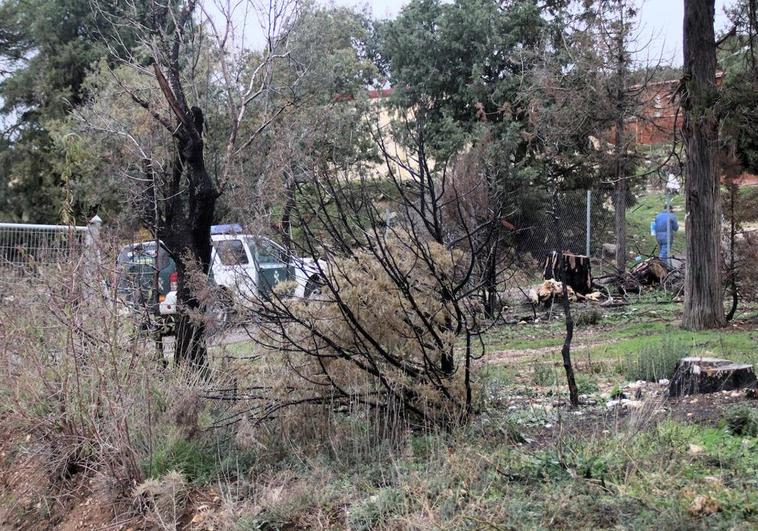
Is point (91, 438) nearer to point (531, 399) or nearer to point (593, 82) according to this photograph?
point (531, 399)

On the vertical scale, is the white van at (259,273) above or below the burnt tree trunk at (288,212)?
below

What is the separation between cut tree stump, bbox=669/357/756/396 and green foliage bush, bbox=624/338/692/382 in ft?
2.66

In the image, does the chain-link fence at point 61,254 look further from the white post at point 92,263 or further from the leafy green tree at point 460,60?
the leafy green tree at point 460,60

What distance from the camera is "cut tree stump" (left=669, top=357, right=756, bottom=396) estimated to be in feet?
19.3

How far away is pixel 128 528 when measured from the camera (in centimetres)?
480

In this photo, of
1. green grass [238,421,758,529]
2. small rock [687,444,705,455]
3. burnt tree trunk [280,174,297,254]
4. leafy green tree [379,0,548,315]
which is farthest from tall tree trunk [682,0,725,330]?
leafy green tree [379,0,548,315]

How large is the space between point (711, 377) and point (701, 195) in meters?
5.86

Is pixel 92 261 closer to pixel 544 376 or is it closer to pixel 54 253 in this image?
pixel 54 253

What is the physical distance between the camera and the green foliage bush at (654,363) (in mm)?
6984

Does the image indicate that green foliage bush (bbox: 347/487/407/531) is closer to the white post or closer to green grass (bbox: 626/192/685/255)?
the white post

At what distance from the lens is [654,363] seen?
7.04m

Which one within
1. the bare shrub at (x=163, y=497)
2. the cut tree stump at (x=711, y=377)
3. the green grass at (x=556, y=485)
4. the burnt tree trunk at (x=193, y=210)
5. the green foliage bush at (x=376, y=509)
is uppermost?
the burnt tree trunk at (x=193, y=210)

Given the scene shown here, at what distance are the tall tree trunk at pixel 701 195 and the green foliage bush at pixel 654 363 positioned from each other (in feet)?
12.7

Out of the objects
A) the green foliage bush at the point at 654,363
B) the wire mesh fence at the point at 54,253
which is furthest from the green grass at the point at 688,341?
the wire mesh fence at the point at 54,253
